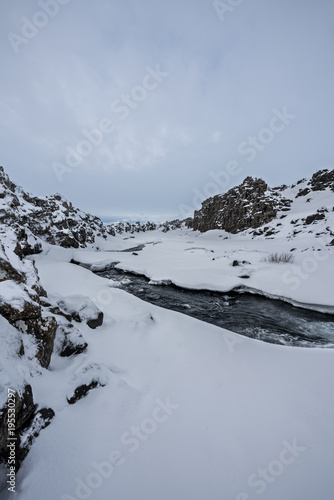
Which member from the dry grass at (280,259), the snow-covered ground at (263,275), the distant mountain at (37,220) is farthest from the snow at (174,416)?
the distant mountain at (37,220)

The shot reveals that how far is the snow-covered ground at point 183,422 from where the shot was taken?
218cm

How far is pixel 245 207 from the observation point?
41875 mm

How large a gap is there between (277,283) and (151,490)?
36.0 ft

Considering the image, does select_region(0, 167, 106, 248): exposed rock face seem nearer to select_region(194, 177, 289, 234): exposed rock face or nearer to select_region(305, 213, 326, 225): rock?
select_region(194, 177, 289, 234): exposed rock face

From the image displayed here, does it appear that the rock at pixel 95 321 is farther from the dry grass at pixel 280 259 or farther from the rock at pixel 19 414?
the dry grass at pixel 280 259

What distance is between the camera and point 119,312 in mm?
6449

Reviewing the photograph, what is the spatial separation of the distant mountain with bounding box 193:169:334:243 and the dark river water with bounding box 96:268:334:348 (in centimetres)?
1930

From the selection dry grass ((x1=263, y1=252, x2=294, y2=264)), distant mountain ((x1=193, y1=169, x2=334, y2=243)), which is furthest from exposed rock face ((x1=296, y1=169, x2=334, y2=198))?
dry grass ((x1=263, y1=252, x2=294, y2=264))

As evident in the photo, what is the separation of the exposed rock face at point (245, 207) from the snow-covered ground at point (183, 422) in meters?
38.1

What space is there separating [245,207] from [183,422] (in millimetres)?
44473

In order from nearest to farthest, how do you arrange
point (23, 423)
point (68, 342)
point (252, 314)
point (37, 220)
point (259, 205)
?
1. point (23, 423)
2. point (68, 342)
3. point (252, 314)
4. point (37, 220)
5. point (259, 205)

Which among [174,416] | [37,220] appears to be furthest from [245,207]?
[174,416]

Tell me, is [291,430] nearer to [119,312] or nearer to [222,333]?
[222,333]

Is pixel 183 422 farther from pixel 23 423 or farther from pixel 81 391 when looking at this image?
pixel 23 423
